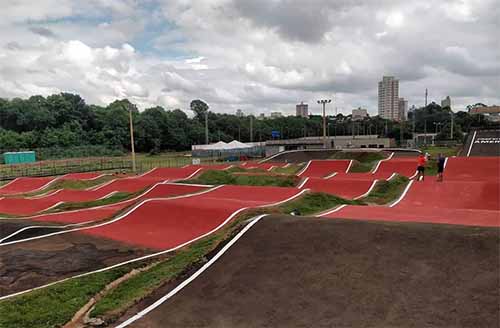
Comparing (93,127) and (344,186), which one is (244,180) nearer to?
(344,186)

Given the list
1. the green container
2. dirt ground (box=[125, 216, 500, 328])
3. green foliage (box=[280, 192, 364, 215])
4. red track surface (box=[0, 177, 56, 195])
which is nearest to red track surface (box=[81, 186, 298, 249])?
green foliage (box=[280, 192, 364, 215])

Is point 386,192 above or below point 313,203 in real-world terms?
below

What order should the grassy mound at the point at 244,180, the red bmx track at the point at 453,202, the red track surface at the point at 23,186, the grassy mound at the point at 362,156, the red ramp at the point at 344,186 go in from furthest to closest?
the grassy mound at the point at 362,156, the red track surface at the point at 23,186, the grassy mound at the point at 244,180, the red ramp at the point at 344,186, the red bmx track at the point at 453,202

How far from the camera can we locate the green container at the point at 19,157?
55.5m

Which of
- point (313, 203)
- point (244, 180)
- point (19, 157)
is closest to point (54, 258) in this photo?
point (313, 203)

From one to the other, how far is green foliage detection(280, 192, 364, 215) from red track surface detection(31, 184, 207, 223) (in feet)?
21.5

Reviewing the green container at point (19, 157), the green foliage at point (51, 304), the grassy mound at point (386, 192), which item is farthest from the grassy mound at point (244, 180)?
the green container at point (19, 157)

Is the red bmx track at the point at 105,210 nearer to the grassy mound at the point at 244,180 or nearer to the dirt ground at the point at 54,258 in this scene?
the grassy mound at the point at 244,180

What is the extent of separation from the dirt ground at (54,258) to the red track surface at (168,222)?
0.71 meters

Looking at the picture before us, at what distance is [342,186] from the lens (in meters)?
21.3

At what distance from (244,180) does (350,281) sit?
17.5 meters

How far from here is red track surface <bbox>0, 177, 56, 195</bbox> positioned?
101 feet

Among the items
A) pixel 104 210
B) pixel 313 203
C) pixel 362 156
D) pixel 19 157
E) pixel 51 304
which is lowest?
pixel 104 210

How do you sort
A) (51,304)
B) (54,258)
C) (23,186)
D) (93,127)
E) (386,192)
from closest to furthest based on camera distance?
(51,304)
(54,258)
(386,192)
(23,186)
(93,127)
